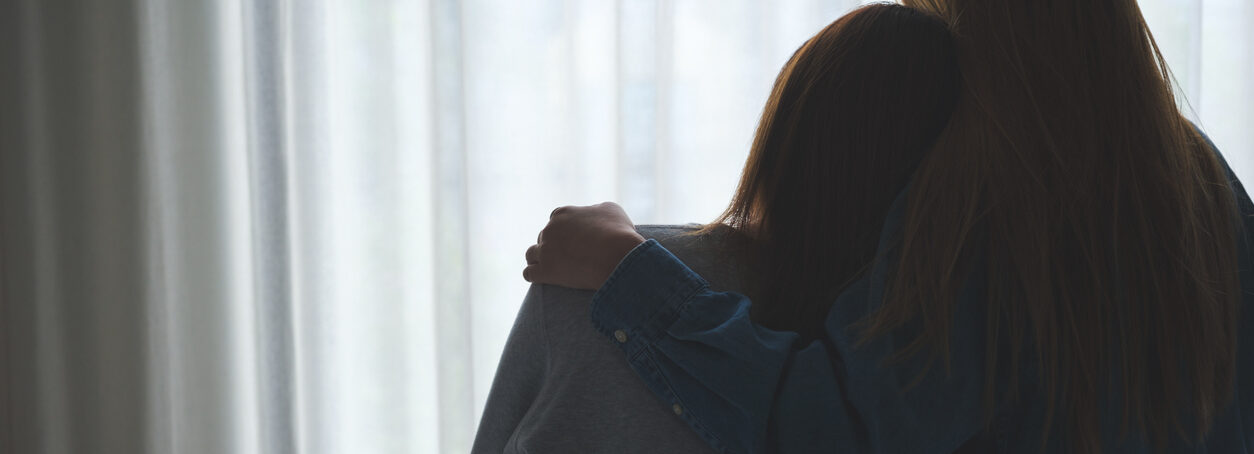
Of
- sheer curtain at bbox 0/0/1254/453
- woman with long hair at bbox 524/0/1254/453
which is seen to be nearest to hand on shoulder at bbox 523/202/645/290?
woman with long hair at bbox 524/0/1254/453

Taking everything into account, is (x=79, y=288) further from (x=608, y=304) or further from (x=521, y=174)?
(x=608, y=304)

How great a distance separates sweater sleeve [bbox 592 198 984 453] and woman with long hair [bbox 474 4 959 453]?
0.11 ft

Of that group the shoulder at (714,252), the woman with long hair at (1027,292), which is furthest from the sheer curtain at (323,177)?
the woman with long hair at (1027,292)

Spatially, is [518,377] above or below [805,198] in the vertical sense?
below

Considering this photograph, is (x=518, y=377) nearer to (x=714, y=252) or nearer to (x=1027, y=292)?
(x=714, y=252)

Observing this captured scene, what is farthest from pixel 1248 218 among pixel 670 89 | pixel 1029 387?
pixel 670 89

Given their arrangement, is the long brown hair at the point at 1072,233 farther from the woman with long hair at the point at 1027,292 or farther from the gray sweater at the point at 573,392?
the gray sweater at the point at 573,392

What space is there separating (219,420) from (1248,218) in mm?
1711

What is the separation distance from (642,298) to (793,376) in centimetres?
13

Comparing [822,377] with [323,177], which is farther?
[323,177]

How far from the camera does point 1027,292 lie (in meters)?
0.49

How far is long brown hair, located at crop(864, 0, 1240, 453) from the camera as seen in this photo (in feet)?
1.63

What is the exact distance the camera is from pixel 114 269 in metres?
1.50

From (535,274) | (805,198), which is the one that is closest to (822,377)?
(805,198)
